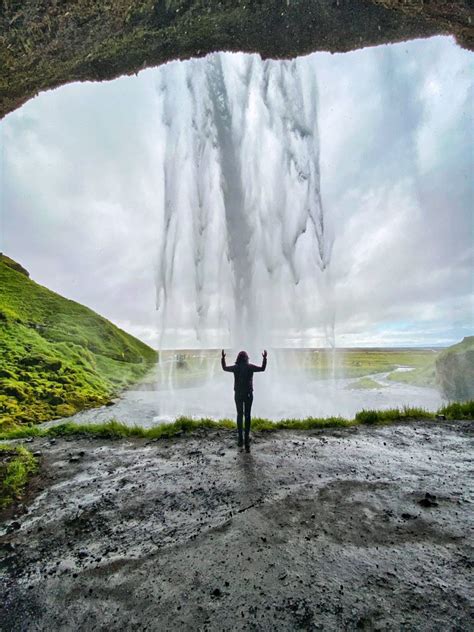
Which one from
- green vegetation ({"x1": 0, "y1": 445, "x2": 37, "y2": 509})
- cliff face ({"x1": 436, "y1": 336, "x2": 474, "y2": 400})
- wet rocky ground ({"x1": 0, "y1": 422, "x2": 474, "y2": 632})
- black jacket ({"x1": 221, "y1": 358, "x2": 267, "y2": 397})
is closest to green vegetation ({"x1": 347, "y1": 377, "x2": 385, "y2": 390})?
cliff face ({"x1": 436, "y1": 336, "x2": 474, "y2": 400})

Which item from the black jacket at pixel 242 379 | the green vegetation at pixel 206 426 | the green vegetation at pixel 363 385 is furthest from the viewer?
the green vegetation at pixel 363 385

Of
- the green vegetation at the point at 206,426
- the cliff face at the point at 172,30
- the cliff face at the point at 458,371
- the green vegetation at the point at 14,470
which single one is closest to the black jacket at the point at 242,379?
the green vegetation at the point at 206,426

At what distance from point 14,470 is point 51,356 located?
2703cm

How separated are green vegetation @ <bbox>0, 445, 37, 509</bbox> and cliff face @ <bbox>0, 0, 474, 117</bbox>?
11242mm

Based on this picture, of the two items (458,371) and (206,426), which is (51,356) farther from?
(458,371)

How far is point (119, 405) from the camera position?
84.5 feet

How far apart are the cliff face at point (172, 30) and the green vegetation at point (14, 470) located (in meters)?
11.2

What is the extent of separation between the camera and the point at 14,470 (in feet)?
25.9

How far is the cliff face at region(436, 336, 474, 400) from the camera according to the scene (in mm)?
35844

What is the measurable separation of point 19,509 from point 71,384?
23852 mm

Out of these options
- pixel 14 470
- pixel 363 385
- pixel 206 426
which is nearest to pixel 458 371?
pixel 363 385

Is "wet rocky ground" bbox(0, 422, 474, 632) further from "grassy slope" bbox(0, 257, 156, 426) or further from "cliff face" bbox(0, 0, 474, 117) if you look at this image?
"grassy slope" bbox(0, 257, 156, 426)

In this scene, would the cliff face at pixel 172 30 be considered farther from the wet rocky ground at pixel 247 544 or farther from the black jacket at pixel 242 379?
the wet rocky ground at pixel 247 544

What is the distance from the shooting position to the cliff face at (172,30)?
8656 mm
